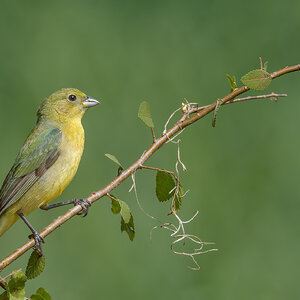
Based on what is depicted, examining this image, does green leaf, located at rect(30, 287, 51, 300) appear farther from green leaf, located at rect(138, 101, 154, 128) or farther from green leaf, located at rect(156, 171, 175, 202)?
green leaf, located at rect(138, 101, 154, 128)

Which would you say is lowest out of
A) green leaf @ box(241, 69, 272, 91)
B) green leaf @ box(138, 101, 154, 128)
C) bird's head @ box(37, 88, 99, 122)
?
green leaf @ box(241, 69, 272, 91)

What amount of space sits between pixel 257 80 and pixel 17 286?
1083mm

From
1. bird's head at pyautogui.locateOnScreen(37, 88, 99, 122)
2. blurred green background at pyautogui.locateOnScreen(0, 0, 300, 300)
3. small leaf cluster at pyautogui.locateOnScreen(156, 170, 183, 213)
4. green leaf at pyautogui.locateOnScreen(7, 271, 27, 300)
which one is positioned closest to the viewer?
green leaf at pyautogui.locateOnScreen(7, 271, 27, 300)

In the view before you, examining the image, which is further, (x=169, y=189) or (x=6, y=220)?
(x=6, y=220)

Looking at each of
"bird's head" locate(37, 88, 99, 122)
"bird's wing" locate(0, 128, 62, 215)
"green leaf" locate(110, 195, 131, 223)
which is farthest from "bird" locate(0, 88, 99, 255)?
"green leaf" locate(110, 195, 131, 223)

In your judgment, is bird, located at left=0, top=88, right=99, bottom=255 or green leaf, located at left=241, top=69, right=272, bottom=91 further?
bird, located at left=0, top=88, right=99, bottom=255

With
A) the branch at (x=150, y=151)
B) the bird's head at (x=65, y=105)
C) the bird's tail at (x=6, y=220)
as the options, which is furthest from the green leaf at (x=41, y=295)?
the bird's head at (x=65, y=105)

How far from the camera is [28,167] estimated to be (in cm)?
365

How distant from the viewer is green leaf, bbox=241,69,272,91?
2416 mm

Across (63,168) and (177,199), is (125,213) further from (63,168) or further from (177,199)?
(63,168)

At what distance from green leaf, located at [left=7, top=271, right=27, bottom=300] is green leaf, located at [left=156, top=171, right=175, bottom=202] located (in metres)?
0.67

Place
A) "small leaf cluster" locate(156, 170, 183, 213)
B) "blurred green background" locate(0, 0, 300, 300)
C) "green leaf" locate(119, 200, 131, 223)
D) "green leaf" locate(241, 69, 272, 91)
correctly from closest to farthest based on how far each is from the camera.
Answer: "green leaf" locate(241, 69, 272, 91) → "green leaf" locate(119, 200, 131, 223) → "small leaf cluster" locate(156, 170, 183, 213) → "blurred green background" locate(0, 0, 300, 300)

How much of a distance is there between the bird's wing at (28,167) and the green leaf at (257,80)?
5.09ft

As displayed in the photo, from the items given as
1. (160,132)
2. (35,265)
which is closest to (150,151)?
(35,265)
